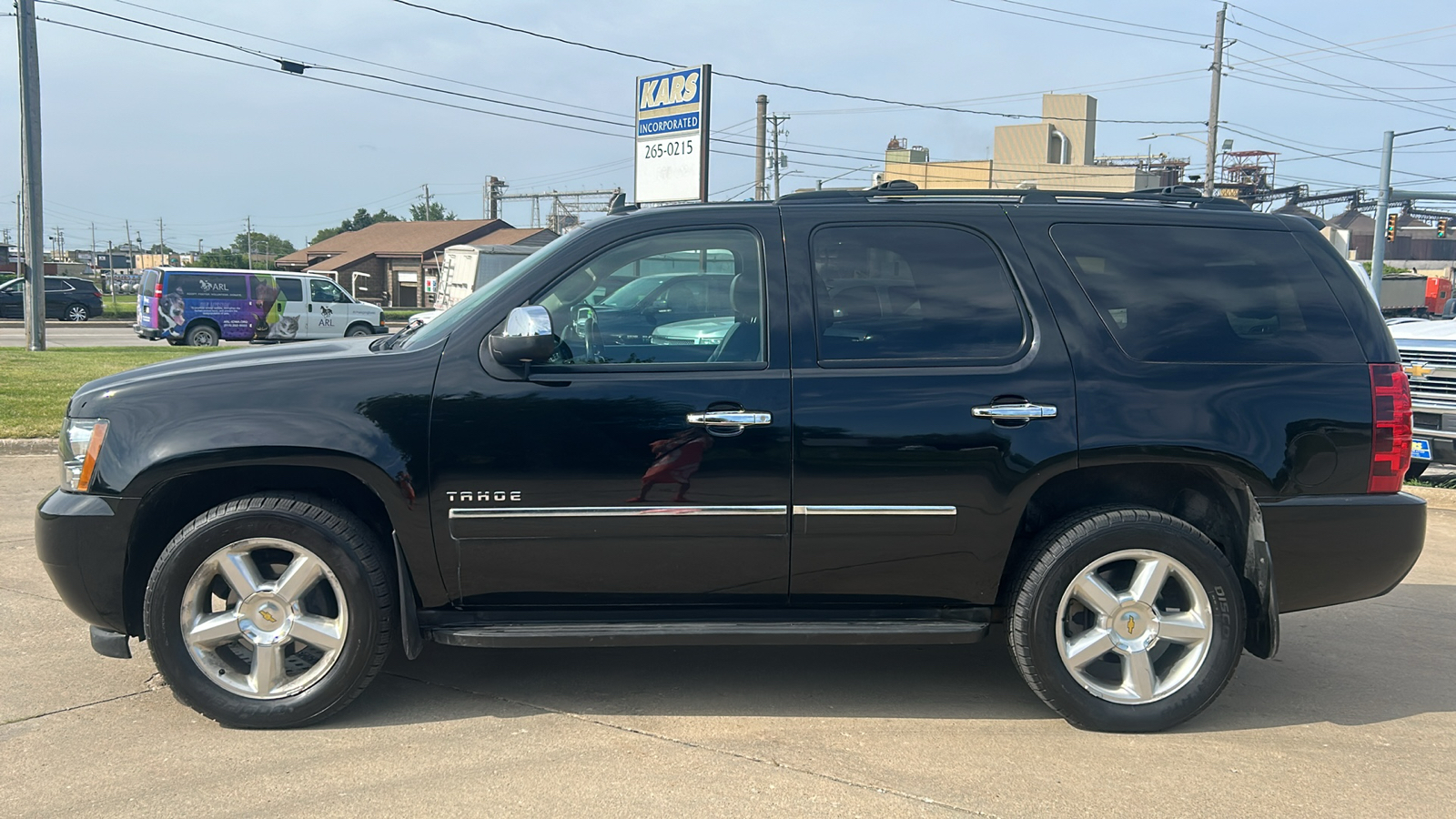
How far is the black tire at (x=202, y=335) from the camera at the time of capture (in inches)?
1043

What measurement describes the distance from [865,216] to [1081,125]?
62.9 m

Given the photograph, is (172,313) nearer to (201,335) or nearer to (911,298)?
(201,335)

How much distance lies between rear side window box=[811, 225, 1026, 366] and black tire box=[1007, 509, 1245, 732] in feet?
2.36

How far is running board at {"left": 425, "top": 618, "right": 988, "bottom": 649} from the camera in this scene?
12.3ft

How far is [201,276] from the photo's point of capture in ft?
87.3

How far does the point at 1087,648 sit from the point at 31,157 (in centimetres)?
2101

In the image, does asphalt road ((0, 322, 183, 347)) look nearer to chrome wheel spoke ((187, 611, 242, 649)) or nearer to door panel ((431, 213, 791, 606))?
chrome wheel spoke ((187, 611, 242, 649))

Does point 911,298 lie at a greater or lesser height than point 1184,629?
greater

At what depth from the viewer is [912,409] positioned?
3.77 metres

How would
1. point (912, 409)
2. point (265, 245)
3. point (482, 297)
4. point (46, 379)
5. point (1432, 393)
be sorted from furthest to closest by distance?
point (265, 245) < point (46, 379) < point (1432, 393) < point (482, 297) < point (912, 409)

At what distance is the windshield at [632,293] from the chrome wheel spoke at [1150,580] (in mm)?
Answer: 1987

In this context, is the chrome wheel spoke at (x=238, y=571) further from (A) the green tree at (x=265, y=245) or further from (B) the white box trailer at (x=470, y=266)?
(A) the green tree at (x=265, y=245)

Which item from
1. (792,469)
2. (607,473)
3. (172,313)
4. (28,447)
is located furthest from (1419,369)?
(172,313)

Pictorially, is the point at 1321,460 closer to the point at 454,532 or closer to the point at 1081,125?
the point at 454,532
